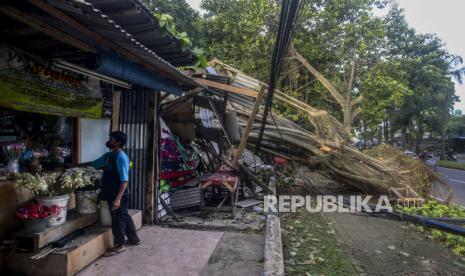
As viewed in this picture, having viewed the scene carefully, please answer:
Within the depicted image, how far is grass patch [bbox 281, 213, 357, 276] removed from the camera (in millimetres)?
5062

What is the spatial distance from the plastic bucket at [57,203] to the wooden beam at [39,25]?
A: 206 centimetres

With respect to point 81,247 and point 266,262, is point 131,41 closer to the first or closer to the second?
point 81,247

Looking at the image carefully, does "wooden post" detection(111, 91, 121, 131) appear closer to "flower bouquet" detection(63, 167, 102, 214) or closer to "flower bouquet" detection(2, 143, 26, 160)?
"flower bouquet" detection(63, 167, 102, 214)

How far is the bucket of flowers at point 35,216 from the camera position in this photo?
12.4ft

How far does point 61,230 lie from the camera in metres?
4.15

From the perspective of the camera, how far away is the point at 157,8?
63.1 feet

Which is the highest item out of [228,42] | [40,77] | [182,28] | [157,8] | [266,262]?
[157,8]

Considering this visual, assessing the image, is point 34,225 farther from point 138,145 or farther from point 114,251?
point 138,145

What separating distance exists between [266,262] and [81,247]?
2.51 metres

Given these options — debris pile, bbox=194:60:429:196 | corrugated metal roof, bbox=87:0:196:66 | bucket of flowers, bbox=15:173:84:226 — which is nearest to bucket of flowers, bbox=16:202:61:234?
bucket of flowers, bbox=15:173:84:226

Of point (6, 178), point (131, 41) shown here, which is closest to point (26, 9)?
point (131, 41)

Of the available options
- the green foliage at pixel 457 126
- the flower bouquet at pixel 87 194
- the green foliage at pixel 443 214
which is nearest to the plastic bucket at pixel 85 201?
the flower bouquet at pixel 87 194

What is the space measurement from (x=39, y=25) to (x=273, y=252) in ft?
13.4

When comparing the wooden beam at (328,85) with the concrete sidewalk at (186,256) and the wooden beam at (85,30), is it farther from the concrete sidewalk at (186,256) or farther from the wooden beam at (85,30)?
the wooden beam at (85,30)
